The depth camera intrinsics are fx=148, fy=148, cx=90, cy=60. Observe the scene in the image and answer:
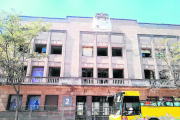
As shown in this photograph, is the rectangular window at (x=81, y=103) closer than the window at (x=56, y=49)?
Yes

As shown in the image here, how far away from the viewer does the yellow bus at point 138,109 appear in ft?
37.8

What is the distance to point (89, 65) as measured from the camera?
21469 millimetres

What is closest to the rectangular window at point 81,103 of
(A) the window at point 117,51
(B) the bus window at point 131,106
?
(A) the window at point 117,51

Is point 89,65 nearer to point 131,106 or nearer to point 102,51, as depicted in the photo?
point 102,51

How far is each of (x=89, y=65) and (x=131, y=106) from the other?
35.1 ft

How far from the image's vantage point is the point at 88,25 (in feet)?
76.4

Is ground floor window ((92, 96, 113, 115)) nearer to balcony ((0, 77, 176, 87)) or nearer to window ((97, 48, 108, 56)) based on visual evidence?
balcony ((0, 77, 176, 87))

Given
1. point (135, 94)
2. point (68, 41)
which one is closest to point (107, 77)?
point (68, 41)

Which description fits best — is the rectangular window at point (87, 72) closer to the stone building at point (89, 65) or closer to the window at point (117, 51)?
the stone building at point (89, 65)

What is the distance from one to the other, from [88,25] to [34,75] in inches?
432

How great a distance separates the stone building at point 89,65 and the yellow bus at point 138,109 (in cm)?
726

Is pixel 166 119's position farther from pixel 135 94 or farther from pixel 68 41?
pixel 68 41

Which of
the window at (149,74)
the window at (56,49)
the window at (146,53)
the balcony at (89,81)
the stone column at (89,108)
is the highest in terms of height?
the window at (56,49)

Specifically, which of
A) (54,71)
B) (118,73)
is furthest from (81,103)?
(118,73)
